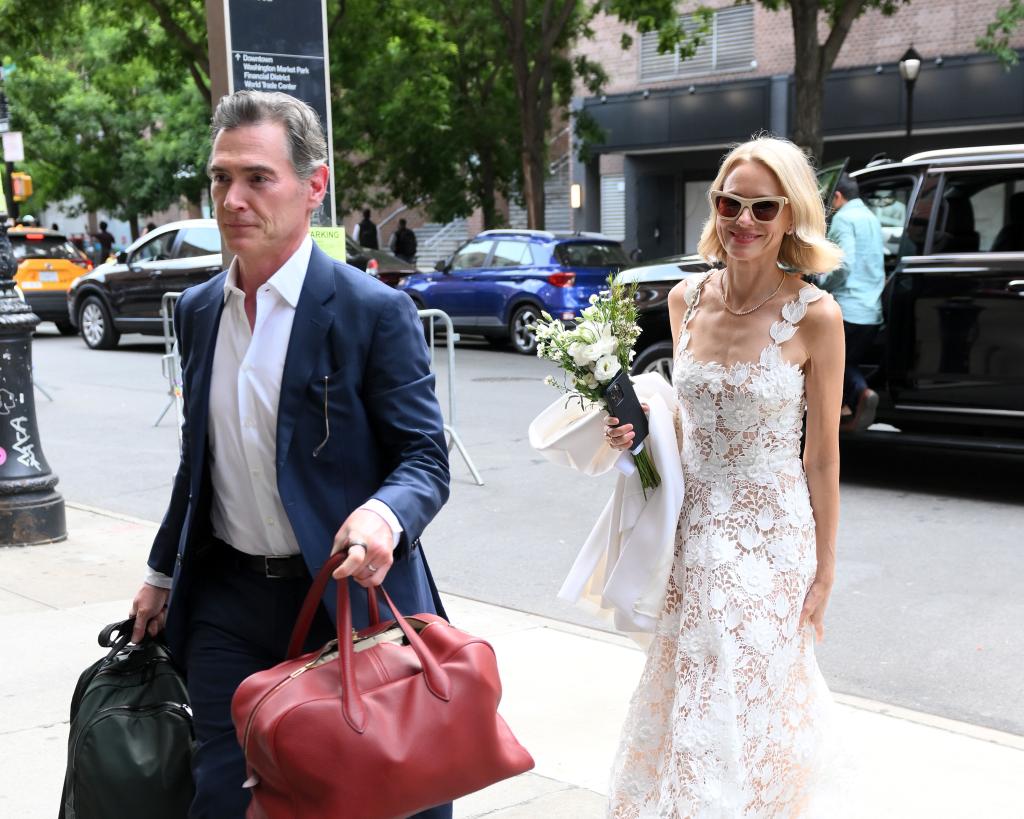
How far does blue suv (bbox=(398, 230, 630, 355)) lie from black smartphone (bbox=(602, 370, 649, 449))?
14047 mm

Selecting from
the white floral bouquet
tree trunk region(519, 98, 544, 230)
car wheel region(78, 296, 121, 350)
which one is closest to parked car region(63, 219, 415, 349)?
car wheel region(78, 296, 121, 350)

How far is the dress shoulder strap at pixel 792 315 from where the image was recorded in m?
3.49

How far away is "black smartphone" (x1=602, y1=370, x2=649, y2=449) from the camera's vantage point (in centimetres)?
344

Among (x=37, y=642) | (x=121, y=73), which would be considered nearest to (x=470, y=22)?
(x=121, y=73)

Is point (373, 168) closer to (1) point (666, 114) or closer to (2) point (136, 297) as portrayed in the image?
(1) point (666, 114)

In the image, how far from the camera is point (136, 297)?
65.8 ft

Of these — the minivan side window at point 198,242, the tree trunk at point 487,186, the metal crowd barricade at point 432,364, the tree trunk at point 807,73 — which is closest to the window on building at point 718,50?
the tree trunk at point 487,186

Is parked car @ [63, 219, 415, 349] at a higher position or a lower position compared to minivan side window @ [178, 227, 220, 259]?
lower

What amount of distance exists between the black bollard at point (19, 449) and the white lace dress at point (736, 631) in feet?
16.5

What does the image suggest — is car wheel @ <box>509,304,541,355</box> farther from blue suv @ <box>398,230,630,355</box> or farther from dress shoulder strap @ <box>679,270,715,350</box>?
dress shoulder strap @ <box>679,270,715,350</box>

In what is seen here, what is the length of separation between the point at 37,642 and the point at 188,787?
318 cm

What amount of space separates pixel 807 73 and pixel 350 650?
18174 mm

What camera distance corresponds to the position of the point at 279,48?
23.8 ft

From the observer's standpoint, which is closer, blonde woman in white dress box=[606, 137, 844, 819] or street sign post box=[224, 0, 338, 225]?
blonde woman in white dress box=[606, 137, 844, 819]
